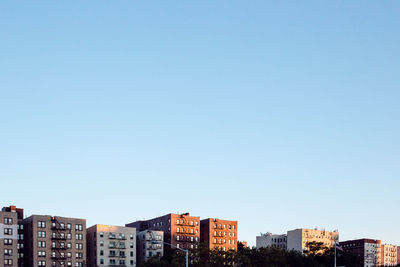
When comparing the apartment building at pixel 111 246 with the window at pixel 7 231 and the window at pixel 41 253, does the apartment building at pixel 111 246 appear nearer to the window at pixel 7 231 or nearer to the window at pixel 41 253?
the window at pixel 41 253

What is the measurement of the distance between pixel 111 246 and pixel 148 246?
13973 millimetres

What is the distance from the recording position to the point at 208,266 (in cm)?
14562

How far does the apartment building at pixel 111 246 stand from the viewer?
576 feet

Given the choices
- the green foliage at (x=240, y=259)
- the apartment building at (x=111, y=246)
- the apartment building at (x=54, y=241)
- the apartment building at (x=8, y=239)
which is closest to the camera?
the green foliage at (x=240, y=259)

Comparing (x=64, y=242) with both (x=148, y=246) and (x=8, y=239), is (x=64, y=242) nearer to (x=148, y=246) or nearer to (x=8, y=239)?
(x=8, y=239)

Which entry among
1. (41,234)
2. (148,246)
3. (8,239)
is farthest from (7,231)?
(148,246)

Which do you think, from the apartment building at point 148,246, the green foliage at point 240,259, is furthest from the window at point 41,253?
the apartment building at point 148,246

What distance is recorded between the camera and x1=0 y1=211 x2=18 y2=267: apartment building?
507 ft

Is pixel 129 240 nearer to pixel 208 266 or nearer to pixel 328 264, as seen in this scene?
pixel 208 266

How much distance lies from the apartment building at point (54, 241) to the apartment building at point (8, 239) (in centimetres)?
482

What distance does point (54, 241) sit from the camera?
165m

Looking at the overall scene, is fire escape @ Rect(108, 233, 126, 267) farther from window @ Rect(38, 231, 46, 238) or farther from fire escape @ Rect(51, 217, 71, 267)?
window @ Rect(38, 231, 46, 238)

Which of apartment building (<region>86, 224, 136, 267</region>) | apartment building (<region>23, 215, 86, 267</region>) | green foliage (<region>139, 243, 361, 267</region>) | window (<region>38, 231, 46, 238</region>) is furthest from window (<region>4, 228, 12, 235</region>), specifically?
green foliage (<region>139, 243, 361, 267</region>)

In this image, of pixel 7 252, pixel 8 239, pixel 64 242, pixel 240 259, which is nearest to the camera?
pixel 240 259
